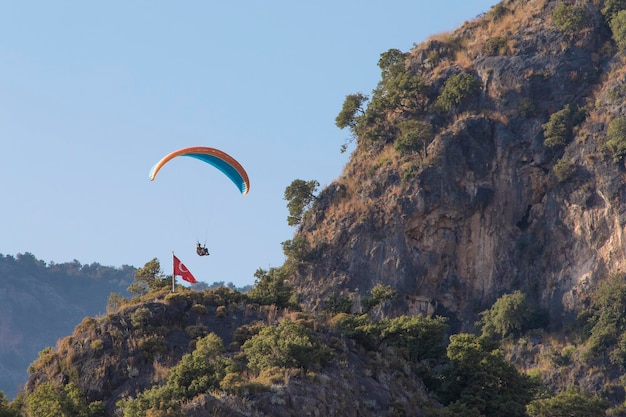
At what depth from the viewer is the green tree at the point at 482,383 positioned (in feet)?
180

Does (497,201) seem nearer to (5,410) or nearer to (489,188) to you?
(489,188)

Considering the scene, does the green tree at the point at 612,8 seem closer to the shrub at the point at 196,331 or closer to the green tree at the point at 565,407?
the green tree at the point at 565,407

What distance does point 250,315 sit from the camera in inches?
2232

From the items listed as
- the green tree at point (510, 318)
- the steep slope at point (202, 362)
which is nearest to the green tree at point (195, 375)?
the steep slope at point (202, 362)

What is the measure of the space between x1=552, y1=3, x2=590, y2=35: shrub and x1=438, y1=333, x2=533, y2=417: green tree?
126ft

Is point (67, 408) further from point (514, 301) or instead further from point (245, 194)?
point (514, 301)

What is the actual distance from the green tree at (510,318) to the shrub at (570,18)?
757 inches

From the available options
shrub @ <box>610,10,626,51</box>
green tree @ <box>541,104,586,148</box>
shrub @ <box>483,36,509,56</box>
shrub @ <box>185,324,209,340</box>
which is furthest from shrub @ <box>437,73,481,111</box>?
shrub @ <box>185,324,209,340</box>

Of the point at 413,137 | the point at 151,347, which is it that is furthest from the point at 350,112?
the point at 151,347

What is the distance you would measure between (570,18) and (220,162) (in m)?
38.2

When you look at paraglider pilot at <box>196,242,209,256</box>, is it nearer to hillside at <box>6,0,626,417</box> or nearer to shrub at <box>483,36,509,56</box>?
hillside at <box>6,0,626,417</box>

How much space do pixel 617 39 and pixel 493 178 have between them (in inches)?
484

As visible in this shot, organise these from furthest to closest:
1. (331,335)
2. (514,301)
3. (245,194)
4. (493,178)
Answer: (493,178) → (514,301) → (245,194) → (331,335)

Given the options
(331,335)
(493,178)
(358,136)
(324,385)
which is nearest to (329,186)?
(358,136)
